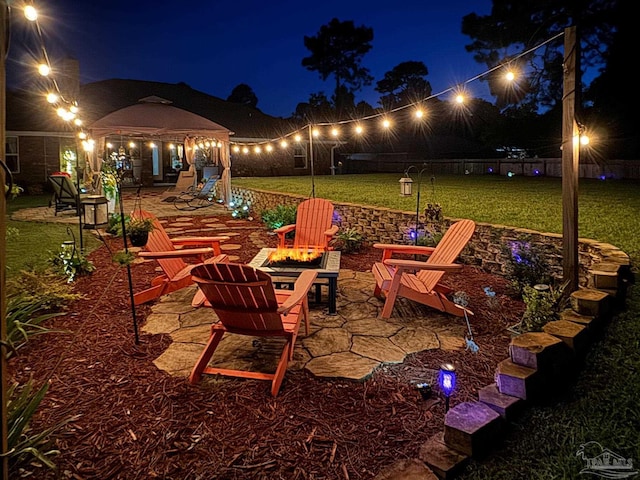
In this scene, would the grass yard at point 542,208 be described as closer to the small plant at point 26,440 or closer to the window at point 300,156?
the small plant at point 26,440

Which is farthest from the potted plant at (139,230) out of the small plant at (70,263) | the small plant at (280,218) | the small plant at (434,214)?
the small plant at (280,218)

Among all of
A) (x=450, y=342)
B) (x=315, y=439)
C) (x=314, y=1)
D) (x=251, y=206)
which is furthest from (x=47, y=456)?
(x=314, y=1)

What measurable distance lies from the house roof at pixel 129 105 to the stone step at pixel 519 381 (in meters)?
18.5

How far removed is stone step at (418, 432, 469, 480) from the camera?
2205 millimetres

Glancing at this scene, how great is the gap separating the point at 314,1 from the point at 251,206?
207 ft

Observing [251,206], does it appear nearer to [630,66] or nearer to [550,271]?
[550,271]

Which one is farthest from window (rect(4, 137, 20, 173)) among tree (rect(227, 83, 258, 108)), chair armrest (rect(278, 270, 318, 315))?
tree (rect(227, 83, 258, 108))

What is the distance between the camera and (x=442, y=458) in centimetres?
227

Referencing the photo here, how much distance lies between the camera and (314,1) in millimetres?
67625

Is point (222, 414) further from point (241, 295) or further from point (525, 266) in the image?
point (525, 266)

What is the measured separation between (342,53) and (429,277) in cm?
3995

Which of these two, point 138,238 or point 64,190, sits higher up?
point 64,190

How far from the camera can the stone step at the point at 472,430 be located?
2307 millimetres

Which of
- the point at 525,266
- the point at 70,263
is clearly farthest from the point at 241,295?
the point at 70,263
